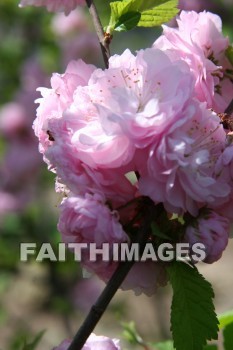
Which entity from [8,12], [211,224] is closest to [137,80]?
[211,224]

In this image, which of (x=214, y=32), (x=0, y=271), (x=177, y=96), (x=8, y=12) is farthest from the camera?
(x=8, y=12)

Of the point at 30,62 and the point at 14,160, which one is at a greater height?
the point at 30,62

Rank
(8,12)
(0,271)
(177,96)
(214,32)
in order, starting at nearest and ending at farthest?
(177,96)
(214,32)
(0,271)
(8,12)

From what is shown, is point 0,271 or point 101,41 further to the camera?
point 0,271

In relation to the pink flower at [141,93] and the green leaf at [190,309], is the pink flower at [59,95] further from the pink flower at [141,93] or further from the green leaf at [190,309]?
the green leaf at [190,309]

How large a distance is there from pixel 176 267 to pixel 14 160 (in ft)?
9.30

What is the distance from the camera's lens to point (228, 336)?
3.49ft

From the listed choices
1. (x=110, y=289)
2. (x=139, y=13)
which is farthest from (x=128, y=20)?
(x=110, y=289)

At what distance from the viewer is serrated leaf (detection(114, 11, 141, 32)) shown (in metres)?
0.96

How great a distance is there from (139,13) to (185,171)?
0.91 feet

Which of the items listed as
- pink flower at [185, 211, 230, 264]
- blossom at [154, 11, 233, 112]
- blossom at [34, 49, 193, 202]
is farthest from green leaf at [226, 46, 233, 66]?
pink flower at [185, 211, 230, 264]

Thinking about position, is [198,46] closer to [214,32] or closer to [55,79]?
[214,32]

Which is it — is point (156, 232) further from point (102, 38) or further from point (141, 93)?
point (102, 38)

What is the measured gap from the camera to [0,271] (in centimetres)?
358
